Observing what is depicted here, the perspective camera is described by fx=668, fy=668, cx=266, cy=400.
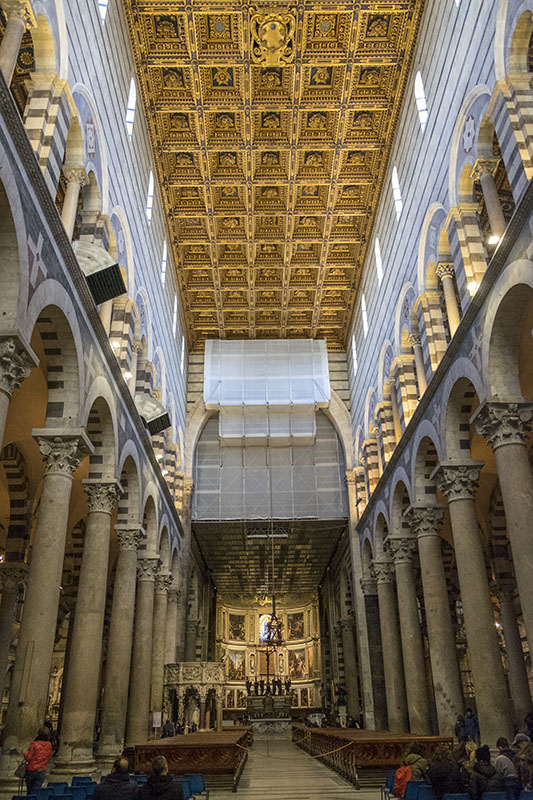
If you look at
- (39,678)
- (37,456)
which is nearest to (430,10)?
(37,456)

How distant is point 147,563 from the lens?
18.6 m

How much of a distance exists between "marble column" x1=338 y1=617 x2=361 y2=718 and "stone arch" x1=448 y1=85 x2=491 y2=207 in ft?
66.1

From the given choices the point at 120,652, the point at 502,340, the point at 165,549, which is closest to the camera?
the point at 502,340

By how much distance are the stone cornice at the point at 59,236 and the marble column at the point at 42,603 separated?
95.6 inches

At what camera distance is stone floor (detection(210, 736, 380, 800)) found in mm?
10117

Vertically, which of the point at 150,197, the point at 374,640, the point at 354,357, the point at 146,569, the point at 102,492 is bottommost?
the point at 374,640

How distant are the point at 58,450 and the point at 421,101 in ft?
41.4

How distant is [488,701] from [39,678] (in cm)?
747

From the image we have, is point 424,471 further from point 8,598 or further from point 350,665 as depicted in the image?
point 350,665

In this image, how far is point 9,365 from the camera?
802 centimetres

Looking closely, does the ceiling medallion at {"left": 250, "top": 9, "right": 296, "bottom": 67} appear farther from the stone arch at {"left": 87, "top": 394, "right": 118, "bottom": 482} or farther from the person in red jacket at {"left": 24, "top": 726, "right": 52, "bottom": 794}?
the person in red jacket at {"left": 24, "top": 726, "right": 52, "bottom": 794}

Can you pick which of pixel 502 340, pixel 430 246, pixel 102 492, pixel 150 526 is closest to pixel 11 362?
pixel 102 492

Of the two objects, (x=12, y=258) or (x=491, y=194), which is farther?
(x=491, y=194)

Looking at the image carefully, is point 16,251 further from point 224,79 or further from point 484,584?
point 224,79
